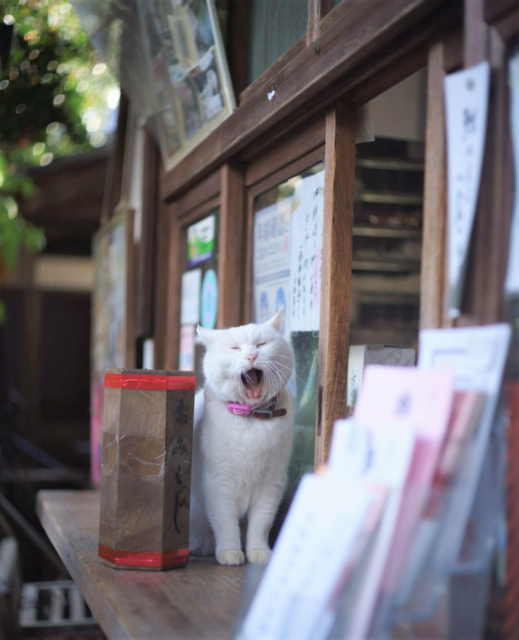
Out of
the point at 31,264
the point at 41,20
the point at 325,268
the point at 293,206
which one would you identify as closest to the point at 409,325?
the point at 293,206

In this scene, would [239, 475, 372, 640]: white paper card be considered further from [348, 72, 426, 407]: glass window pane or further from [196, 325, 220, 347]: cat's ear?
[348, 72, 426, 407]: glass window pane

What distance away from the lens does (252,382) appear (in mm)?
1725

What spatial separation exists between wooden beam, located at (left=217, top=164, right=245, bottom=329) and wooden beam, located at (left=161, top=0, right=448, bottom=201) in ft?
0.29

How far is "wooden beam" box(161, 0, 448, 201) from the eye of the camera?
4.45 feet

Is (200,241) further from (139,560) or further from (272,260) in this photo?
(139,560)

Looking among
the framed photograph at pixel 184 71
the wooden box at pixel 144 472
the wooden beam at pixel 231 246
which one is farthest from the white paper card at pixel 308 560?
the framed photograph at pixel 184 71

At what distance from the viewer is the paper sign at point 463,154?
1062 millimetres

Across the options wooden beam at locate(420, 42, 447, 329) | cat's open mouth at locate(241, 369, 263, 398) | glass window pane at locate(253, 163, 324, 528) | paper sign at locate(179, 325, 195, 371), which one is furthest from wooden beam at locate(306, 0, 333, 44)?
paper sign at locate(179, 325, 195, 371)

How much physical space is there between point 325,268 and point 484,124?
30.8 inches

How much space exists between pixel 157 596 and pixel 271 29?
5.41 feet

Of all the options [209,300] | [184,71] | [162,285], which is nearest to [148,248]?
[162,285]

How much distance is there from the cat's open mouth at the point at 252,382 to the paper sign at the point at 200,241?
45.1 inches

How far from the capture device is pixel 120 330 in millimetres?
3600

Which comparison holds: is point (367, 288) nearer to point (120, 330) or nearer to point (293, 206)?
point (120, 330)
